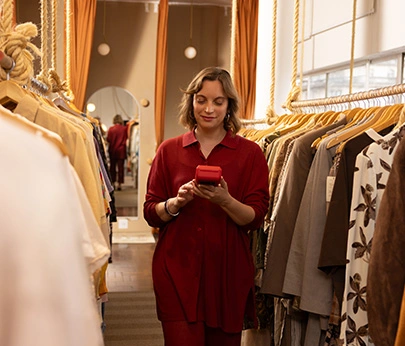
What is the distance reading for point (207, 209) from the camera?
245cm

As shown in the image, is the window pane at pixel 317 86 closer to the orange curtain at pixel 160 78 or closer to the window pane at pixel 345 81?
the window pane at pixel 345 81

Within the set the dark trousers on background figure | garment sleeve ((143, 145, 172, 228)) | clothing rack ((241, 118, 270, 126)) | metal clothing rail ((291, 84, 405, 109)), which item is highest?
metal clothing rail ((291, 84, 405, 109))

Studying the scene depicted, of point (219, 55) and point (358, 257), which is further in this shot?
point (219, 55)

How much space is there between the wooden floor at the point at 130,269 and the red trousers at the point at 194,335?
3185 mm

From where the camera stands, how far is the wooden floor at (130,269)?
5699 millimetres

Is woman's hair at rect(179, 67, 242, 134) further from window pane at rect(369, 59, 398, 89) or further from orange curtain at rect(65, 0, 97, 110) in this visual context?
orange curtain at rect(65, 0, 97, 110)

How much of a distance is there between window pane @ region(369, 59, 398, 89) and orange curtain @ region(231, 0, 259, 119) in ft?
8.25

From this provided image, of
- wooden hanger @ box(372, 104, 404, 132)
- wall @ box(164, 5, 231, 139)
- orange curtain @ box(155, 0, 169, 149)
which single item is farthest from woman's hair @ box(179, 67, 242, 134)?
wall @ box(164, 5, 231, 139)

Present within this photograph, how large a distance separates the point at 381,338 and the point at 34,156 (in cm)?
112

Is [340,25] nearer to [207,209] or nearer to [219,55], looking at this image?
[207,209]

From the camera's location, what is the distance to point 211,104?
2.47 metres

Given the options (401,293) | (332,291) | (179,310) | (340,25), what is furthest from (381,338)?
(340,25)

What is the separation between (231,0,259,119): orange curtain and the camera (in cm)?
685

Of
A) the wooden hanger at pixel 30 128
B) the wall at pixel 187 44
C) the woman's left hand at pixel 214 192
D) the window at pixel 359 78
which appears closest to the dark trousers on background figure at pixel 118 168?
the wall at pixel 187 44
